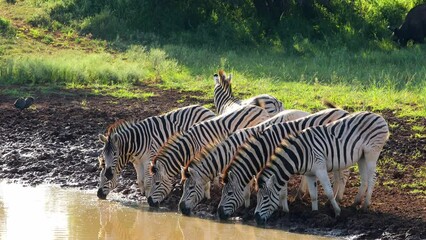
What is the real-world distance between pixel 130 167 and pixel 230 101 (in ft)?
6.45

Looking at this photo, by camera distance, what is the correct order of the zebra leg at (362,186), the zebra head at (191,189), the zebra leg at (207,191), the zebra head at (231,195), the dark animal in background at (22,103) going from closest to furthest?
the zebra head at (231,195) < the zebra leg at (362,186) < the zebra head at (191,189) < the zebra leg at (207,191) < the dark animal in background at (22,103)

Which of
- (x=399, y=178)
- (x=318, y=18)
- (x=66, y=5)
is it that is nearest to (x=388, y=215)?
(x=399, y=178)

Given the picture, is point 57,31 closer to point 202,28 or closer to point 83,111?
point 202,28

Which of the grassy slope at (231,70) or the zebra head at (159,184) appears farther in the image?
the grassy slope at (231,70)

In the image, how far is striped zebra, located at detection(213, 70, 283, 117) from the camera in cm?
1391

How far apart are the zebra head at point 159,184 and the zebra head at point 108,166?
2.27 feet

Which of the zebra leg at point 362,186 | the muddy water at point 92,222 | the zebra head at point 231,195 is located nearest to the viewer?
the muddy water at point 92,222

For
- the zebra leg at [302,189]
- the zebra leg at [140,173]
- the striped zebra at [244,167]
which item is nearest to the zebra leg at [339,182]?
the zebra leg at [302,189]

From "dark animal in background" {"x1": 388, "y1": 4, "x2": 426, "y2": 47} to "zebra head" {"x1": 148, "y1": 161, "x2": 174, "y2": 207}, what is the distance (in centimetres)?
1435

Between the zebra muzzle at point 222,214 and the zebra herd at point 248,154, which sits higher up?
the zebra herd at point 248,154

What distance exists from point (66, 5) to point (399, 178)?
17239 millimetres

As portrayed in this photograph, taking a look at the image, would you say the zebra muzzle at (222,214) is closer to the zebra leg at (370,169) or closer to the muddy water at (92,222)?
the muddy water at (92,222)

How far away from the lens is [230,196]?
36.8ft

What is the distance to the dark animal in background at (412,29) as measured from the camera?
999 inches
